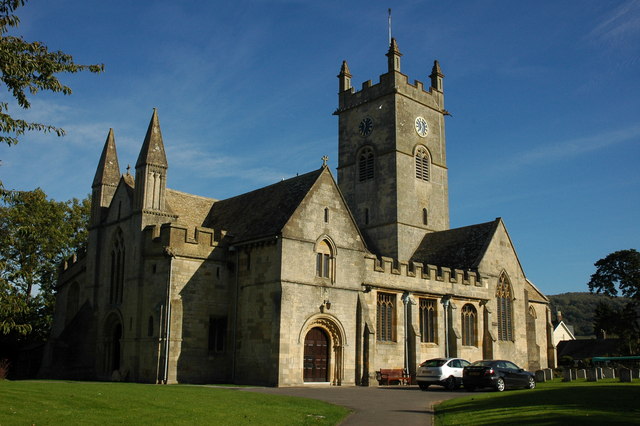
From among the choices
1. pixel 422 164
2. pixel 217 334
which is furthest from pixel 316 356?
pixel 422 164

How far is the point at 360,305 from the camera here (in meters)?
33.8

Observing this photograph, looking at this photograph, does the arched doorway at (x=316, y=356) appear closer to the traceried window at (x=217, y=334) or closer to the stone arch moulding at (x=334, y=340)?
the stone arch moulding at (x=334, y=340)

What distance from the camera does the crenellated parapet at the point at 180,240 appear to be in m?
31.9

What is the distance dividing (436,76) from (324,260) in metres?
29.2

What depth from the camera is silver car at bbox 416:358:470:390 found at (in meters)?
28.7

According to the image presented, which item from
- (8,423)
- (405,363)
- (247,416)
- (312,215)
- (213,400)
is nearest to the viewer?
(8,423)

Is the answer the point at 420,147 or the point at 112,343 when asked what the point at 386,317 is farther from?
the point at 420,147

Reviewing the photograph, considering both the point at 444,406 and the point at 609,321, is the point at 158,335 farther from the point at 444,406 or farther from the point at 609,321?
the point at 609,321

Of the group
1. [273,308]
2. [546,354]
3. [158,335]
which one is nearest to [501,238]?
[546,354]

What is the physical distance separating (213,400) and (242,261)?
575 inches

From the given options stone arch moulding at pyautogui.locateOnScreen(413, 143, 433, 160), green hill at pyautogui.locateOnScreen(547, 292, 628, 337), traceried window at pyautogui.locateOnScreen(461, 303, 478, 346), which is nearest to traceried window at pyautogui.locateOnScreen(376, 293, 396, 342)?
traceried window at pyautogui.locateOnScreen(461, 303, 478, 346)

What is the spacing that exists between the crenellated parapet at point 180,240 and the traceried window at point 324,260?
17.7ft

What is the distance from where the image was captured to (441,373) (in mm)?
28656

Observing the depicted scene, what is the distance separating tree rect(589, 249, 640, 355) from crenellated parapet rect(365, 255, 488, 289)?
2984 centimetres
